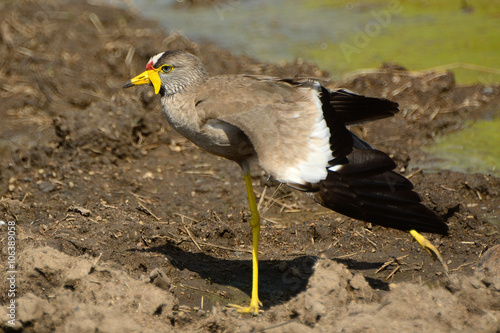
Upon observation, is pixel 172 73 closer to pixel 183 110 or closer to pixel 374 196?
pixel 183 110

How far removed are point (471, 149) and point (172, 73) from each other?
3.45 meters

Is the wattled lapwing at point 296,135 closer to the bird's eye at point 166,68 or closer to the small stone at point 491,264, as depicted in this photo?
the bird's eye at point 166,68

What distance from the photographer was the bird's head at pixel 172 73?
4609mm

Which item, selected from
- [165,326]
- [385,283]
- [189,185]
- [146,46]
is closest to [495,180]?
[385,283]

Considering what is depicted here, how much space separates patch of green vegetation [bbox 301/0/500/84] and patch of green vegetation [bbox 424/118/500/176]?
1098 millimetres

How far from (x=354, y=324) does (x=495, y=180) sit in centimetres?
287

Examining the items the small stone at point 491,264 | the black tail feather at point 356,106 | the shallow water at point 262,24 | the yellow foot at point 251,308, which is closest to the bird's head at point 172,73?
the black tail feather at point 356,106

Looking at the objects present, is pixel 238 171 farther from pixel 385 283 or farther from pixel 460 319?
pixel 460 319

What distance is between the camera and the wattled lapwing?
3.77m

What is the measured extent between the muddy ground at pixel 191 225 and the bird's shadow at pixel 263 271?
0.05ft

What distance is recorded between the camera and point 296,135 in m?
3.95

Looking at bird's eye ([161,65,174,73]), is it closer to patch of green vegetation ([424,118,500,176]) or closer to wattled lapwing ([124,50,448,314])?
wattled lapwing ([124,50,448,314])

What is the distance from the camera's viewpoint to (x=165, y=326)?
3.61m

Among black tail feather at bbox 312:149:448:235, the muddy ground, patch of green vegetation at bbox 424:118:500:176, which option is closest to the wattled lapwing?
A: black tail feather at bbox 312:149:448:235
